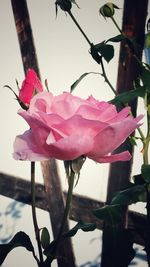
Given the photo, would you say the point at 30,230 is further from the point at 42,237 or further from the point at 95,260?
the point at 42,237

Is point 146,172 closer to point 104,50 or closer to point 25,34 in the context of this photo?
point 104,50

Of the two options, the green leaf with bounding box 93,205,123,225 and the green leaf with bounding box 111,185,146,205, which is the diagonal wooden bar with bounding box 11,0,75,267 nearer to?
the green leaf with bounding box 111,185,146,205

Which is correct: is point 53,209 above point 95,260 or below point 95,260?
above

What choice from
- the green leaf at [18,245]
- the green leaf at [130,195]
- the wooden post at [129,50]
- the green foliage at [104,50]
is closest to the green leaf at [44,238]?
the green leaf at [18,245]

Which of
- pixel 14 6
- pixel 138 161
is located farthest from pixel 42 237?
pixel 14 6

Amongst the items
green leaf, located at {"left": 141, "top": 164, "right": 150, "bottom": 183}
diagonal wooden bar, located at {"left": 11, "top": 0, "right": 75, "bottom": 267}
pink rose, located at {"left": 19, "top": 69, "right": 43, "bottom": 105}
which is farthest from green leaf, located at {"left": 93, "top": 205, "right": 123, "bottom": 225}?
diagonal wooden bar, located at {"left": 11, "top": 0, "right": 75, "bottom": 267}

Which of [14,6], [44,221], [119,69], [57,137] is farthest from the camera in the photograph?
[44,221]
